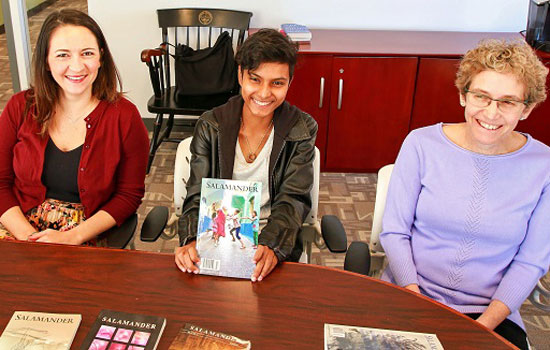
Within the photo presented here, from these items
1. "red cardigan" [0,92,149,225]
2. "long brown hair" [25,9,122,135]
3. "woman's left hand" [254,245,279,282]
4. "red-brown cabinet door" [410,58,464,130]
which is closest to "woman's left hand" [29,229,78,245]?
"red cardigan" [0,92,149,225]

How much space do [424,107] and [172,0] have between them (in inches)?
75.8

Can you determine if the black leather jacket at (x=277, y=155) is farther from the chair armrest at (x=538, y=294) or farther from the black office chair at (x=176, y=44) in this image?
the black office chair at (x=176, y=44)

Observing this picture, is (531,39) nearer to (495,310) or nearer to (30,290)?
(495,310)

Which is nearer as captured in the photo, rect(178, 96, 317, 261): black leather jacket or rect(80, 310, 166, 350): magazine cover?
rect(80, 310, 166, 350): magazine cover

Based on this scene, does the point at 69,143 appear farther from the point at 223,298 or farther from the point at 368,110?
the point at 368,110

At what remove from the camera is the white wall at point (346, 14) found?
4.27 m

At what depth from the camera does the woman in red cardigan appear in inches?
83.2

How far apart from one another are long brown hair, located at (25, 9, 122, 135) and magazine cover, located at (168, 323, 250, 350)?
1099 millimetres

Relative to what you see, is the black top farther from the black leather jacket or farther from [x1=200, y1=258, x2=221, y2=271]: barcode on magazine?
[x1=200, y1=258, x2=221, y2=271]: barcode on magazine

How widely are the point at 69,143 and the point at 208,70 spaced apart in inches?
75.3

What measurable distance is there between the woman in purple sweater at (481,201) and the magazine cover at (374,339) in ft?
1.61

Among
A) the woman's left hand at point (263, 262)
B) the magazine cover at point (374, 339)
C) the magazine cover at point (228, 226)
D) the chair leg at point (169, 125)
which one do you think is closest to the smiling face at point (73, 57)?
the magazine cover at point (228, 226)

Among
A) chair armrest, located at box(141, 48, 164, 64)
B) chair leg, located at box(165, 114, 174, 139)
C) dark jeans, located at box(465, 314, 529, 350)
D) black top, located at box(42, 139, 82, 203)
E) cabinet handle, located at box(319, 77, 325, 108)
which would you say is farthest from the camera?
chair leg, located at box(165, 114, 174, 139)

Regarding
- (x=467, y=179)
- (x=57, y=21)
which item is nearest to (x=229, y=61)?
(x=57, y=21)
